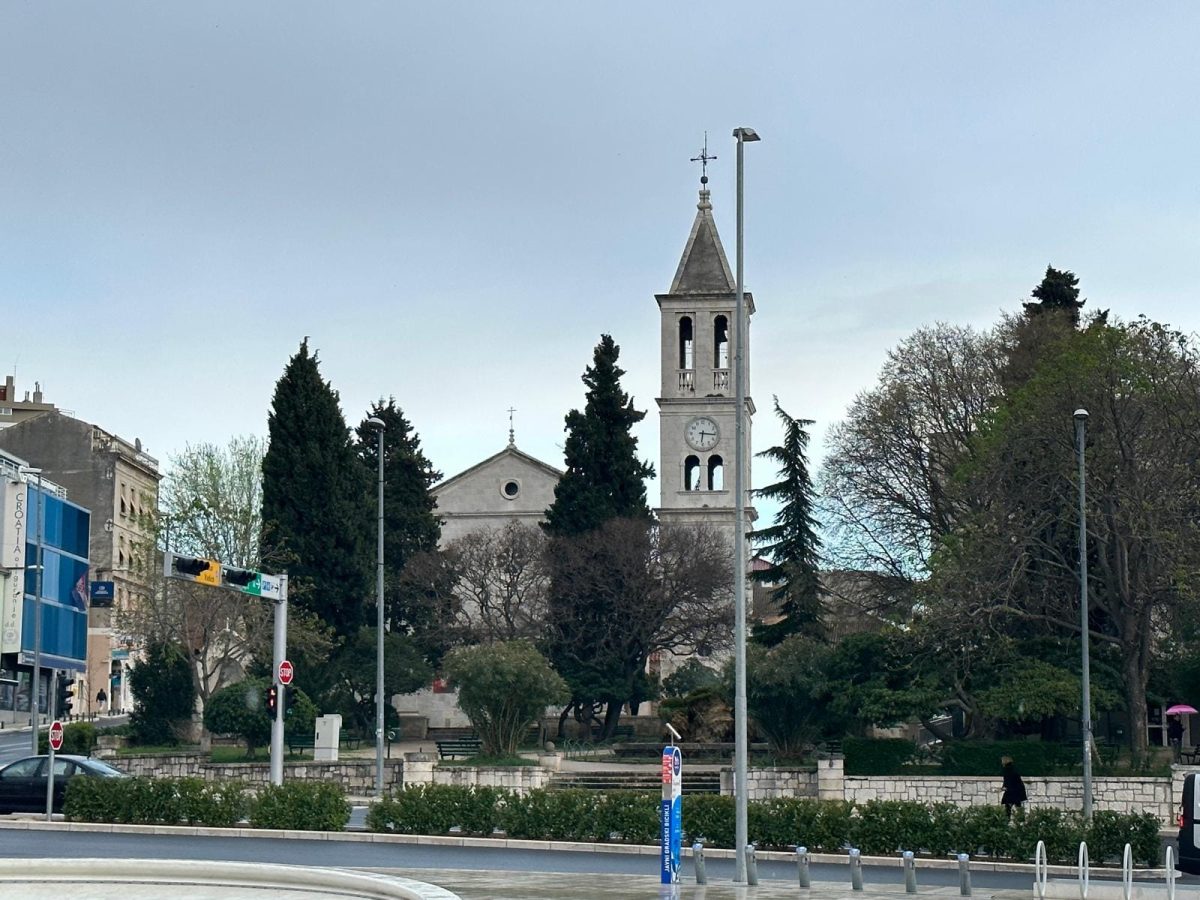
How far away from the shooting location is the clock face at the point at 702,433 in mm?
77000

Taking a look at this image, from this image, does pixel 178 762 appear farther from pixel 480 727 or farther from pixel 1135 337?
pixel 1135 337

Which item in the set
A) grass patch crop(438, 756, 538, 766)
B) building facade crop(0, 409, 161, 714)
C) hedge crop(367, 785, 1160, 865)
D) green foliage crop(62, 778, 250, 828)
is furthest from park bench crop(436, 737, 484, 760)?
building facade crop(0, 409, 161, 714)

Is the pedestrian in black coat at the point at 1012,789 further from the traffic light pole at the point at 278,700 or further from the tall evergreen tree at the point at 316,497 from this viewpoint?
the tall evergreen tree at the point at 316,497

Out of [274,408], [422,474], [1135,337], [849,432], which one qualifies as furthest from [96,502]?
[1135,337]

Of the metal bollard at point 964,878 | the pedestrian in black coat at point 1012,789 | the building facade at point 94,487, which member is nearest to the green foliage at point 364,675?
the pedestrian in black coat at point 1012,789

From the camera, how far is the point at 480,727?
46094 mm

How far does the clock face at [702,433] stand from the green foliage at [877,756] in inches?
1395

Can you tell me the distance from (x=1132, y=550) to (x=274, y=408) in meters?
32.0

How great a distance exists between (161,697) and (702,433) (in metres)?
33.3

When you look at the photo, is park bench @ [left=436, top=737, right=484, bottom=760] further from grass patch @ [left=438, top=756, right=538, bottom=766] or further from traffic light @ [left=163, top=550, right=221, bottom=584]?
traffic light @ [left=163, top=550, right=221, bottom=584]

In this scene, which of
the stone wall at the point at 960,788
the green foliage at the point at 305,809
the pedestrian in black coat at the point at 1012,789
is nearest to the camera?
the green foliage at the point at 305,809

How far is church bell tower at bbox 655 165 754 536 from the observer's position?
76.4 m

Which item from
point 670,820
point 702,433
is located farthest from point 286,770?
point 702,433

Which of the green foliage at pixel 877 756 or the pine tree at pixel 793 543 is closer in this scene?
the green foliage at pixel 877 756
